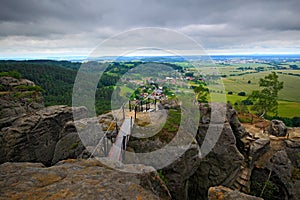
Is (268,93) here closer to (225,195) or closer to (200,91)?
(200,91)

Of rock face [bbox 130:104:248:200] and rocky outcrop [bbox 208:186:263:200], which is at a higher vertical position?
rocky outcrop [bbox 208:186:263:200]

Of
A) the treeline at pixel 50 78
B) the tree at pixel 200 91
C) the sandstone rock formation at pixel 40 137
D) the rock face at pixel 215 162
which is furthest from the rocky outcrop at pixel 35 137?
the treeline at pixel 50 78

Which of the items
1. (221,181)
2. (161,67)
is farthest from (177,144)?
(161,67)

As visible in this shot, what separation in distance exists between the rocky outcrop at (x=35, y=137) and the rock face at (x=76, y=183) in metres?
9.19

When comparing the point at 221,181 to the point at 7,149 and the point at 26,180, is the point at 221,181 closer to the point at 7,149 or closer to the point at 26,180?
the point at 26,180

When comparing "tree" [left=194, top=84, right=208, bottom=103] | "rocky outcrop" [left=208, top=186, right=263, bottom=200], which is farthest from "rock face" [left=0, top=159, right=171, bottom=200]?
"tree" [left=194, top=84, right=208, bottom=103]

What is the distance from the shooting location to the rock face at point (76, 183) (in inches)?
198

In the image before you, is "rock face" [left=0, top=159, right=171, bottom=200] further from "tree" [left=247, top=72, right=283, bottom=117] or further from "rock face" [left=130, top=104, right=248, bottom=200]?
"tree" [left=247, top=72, right=283, bottom=117]

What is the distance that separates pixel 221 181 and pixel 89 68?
46.0ft

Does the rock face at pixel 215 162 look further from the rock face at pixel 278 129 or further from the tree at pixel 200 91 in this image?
the rock face at pixel 278 129

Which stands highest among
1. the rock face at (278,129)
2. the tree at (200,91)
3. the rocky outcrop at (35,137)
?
the tree at (200,91)

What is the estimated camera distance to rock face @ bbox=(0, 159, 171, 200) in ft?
16.5

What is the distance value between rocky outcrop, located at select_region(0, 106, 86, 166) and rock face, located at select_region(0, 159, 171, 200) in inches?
362

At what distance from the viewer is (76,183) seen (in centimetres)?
551
